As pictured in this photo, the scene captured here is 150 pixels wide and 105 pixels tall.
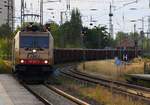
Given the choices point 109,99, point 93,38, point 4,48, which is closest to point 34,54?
point 109,99

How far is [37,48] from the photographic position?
31.7 m

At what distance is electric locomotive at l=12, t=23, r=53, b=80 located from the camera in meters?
31.5

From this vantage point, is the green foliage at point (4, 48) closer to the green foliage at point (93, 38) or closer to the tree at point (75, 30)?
the tree at point (75, 30)

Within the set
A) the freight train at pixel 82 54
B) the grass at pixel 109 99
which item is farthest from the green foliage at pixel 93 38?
the grass at pixel 109 99

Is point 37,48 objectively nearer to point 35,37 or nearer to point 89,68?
point 35,37

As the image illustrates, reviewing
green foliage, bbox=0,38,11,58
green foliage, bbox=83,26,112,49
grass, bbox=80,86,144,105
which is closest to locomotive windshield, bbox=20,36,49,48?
grass, bbox=80,86,144,105

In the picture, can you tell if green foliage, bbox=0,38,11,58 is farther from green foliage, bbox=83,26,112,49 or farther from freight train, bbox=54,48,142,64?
green foliage, bbox=83,26,112,49

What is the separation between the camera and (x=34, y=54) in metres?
31.6

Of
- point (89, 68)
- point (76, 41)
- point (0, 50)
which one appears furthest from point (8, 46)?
point (76, 41)

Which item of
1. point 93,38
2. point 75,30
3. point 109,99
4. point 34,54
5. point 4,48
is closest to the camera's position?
point 109,99

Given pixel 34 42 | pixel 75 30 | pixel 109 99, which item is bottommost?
pixel 109 99

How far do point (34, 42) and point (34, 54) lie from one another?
2.77 ft

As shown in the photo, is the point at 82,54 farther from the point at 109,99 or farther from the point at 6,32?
the point at 109,99

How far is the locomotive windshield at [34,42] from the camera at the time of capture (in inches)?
1251
